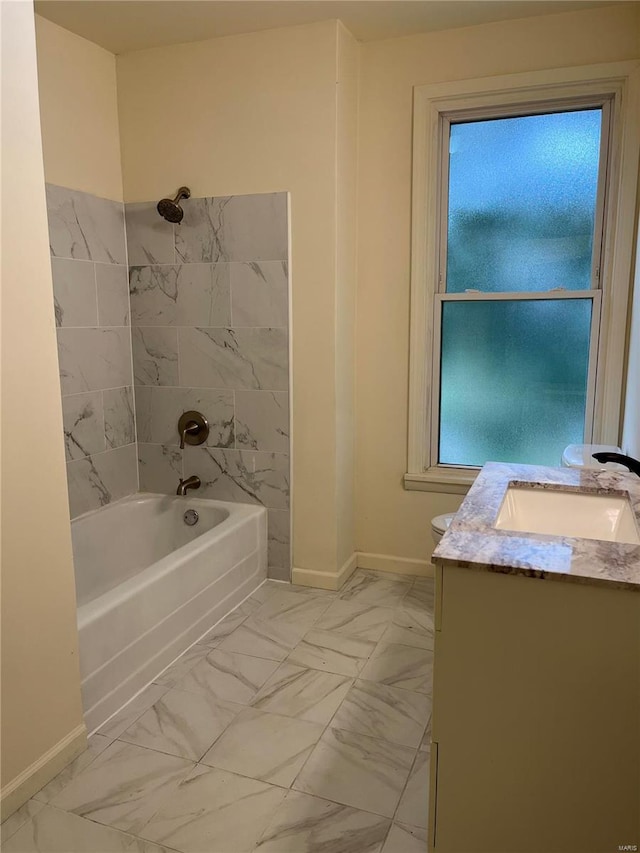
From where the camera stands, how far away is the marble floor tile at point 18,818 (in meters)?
1.63

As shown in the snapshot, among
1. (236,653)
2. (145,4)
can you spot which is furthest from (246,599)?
(145,4)

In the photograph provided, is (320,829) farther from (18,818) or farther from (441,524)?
(441,524)

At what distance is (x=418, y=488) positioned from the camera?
3131 mm

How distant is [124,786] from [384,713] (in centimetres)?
84

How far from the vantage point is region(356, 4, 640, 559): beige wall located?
103 inches

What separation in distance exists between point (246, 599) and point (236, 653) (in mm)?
469

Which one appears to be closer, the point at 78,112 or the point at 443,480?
the point at 78,112

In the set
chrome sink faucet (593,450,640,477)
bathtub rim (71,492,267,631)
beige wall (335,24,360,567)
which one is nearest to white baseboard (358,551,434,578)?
beige wall (335,24,360,567)

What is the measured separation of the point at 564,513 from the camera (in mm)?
1818

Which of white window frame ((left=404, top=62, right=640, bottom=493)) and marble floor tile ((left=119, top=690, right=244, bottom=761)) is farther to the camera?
white window frame ((left=404, top=62, right=640, bottom=493))

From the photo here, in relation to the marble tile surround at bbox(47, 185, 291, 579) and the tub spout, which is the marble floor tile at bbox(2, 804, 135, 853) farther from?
the tub spout

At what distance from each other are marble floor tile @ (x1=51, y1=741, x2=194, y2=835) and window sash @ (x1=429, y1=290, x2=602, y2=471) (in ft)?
5.97

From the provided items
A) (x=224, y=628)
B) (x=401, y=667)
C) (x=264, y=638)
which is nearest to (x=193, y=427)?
(x=224, y=628)

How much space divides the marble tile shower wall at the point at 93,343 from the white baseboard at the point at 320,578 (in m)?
0.98
